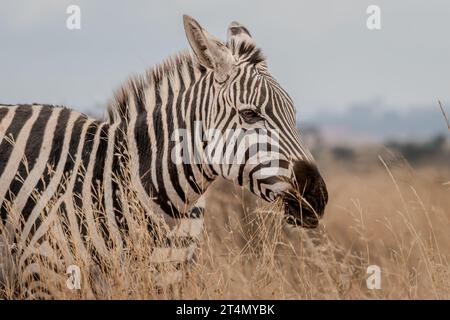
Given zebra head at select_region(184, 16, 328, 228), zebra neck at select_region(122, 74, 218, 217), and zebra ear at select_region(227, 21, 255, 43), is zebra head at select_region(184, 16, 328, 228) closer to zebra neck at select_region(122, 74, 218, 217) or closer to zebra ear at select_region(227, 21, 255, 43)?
zebra neck at select_region(122, 74, 218, 217)

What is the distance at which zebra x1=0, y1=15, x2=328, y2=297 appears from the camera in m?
6.41

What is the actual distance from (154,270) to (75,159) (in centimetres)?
125

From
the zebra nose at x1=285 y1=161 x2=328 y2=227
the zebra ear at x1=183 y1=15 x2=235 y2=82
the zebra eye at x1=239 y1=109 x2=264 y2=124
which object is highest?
the zebra ear at x1=183 y1=15 x2=235 y2=82

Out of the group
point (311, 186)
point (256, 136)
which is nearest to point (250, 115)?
point (256, 136)

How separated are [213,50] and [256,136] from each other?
902 millimetres

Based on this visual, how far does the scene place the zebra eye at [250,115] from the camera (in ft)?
21.2

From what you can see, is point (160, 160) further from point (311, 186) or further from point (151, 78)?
point (311, 186)

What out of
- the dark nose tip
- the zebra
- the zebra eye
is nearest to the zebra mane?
the zebra

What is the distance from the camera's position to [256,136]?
253 inches

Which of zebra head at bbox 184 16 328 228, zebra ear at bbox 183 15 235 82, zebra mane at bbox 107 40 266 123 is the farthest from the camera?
zebra mane at bbox 107 40 266 123

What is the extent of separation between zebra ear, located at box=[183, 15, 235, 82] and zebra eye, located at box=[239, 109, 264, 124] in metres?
0.44

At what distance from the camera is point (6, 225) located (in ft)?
22.0

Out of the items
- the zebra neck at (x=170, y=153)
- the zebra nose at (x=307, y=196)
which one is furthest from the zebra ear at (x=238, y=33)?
the zebra nose at (x=307, y=196)
